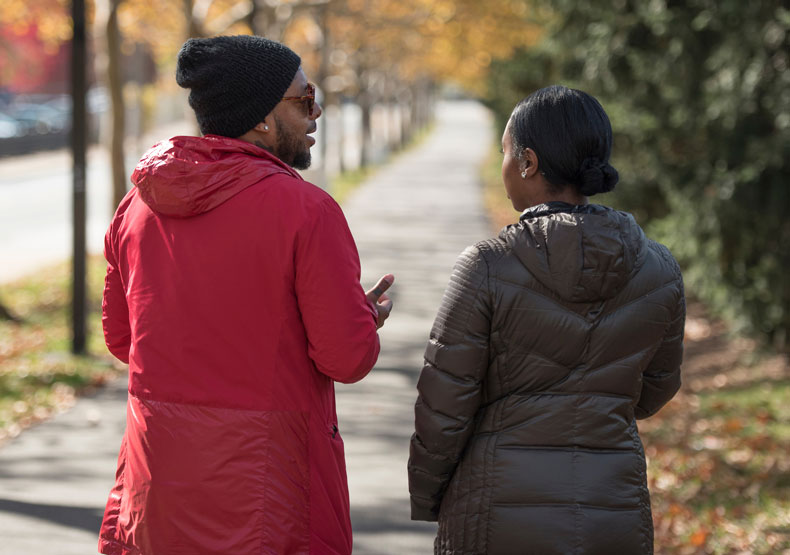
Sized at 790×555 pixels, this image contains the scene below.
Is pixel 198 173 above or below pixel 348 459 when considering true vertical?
above

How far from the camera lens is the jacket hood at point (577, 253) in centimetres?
246

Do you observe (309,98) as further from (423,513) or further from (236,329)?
(423,513)

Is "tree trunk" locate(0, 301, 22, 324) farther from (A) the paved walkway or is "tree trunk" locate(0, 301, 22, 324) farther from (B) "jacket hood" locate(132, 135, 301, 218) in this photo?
(B) "jacket hood" locate(132, 135, 301, 218)

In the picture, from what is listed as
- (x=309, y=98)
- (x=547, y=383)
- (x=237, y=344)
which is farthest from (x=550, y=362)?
(x=309, y=98)

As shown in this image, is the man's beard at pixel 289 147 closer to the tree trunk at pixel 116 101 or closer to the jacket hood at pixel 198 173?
the jacket hood at pixel 198 173

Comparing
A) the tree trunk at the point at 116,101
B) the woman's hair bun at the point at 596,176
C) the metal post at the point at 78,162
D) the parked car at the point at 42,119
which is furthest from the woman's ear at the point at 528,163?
the parked car at the point at 42,119

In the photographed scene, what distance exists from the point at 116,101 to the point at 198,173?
13.2m

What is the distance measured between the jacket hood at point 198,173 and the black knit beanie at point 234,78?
2.9 inches

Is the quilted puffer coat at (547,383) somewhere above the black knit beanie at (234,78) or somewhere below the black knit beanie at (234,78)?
below

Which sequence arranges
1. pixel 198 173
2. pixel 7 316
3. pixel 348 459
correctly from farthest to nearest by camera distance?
pixel 7 316 → pixel 348 459 → pixel 198 173

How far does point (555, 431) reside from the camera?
2.49m

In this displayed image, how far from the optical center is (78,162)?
9.07 m

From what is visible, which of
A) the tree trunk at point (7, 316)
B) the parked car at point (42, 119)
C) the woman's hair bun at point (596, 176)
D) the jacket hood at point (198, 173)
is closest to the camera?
the jacket hood at point (198, 173)

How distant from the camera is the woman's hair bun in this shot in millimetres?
2518
